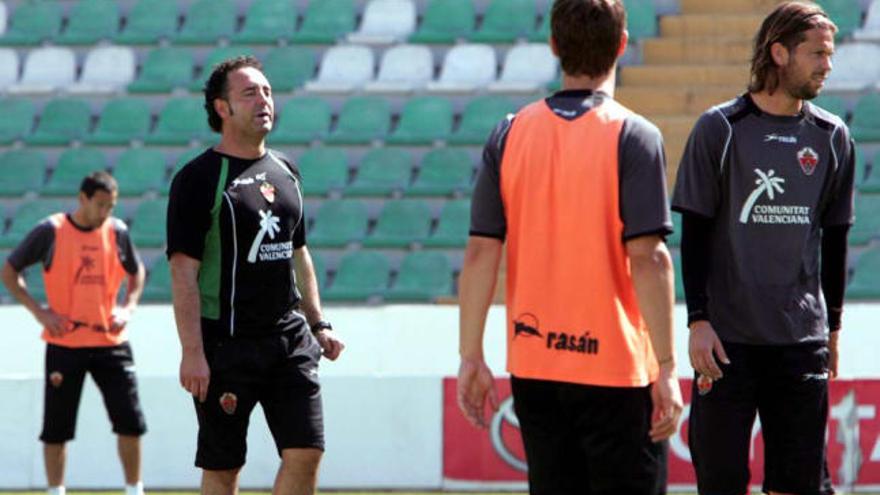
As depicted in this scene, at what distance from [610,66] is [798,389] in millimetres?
A: 1607

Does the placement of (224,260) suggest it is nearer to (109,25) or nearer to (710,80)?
(710,80)

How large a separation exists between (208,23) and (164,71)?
0.74m

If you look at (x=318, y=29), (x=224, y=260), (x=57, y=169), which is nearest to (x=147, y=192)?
(x=57, y=169)

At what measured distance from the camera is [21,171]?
17844 mm

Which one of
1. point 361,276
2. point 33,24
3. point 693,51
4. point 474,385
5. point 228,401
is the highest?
point 33,24

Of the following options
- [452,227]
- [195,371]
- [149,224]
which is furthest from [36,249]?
[149,224]

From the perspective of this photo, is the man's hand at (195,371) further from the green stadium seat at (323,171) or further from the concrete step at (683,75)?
the concrete step at (683,75)

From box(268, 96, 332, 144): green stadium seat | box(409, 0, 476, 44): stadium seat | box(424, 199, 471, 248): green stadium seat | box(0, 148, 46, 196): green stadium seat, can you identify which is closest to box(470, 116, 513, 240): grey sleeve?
box(424, 199, 471, 248): green stadium seat

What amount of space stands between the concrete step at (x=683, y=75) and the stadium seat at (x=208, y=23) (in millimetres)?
4279

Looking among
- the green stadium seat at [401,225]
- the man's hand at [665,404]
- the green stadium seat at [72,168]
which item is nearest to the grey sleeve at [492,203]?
the man's hand at [665,404]

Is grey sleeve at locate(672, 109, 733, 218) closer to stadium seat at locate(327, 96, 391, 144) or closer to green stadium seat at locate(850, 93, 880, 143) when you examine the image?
green stadium seat at locate(850, 93, 880, 143)

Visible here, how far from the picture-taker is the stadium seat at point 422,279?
51.2 feet

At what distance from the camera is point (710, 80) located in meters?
16.9

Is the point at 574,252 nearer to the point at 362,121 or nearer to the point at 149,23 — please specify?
the point at 362,121
